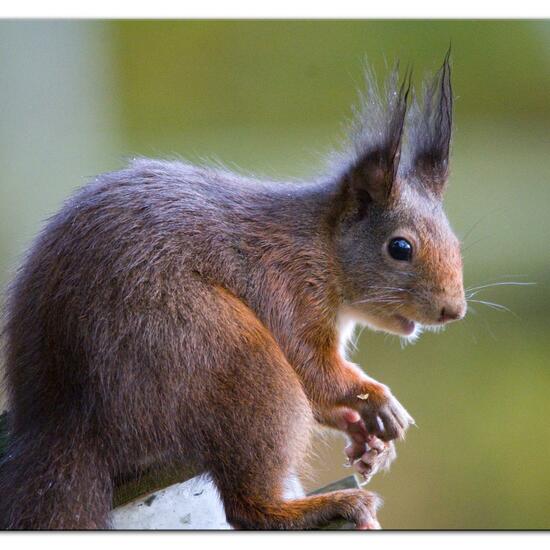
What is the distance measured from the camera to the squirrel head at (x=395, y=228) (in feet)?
7.89

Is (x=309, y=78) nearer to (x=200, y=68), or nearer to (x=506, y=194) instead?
(x=200, y=68)

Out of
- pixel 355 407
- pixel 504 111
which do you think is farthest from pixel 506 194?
pixel 355 407

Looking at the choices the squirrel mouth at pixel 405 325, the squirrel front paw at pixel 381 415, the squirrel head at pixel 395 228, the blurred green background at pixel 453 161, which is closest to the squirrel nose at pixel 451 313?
the squirrel head at pixel 395 228

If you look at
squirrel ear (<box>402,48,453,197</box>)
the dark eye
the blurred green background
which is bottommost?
the blurred green background

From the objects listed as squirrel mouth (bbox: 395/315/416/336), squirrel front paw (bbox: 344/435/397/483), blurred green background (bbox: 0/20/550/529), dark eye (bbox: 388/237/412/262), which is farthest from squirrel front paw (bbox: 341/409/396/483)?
blurred green background (bbox: 0/20/550/529)

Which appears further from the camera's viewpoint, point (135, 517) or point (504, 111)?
point (504, 111)

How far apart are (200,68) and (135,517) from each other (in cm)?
256

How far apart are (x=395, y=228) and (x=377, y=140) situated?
0.22m

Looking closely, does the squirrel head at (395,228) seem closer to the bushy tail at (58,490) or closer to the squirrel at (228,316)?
the squirrel at (228,316)

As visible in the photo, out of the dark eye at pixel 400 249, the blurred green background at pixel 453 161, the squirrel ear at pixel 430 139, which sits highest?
the squirrel ear at pixel 430 139

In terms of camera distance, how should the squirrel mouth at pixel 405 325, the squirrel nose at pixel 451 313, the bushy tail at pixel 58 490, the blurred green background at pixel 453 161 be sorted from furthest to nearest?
1. the blurred green background at pixel 453 161
2. the squirrel mouth at pixel 405 325
3. the squirrel nose at pixel 451 313
4. the bushy tail at pixel 58 490

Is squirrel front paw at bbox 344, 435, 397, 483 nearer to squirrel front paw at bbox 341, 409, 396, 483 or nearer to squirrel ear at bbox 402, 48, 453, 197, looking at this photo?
squirrel front paw at bbox 341, 409, 396, 483

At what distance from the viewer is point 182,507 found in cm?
241

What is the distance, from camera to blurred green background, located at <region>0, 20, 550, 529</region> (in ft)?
13.0
